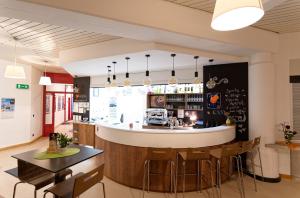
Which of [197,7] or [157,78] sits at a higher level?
[197,7]

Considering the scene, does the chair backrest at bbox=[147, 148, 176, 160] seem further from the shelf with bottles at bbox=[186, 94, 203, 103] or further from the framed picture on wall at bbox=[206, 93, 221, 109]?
the shelf with bottles at bbox=[186, 94, 203, 103]

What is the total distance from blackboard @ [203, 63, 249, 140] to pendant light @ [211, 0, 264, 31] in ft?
10.3

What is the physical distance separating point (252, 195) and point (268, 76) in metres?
2.26

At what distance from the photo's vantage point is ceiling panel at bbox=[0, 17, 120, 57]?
297 centimetres

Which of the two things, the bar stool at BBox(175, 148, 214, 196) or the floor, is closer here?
the bar stool at BBox(175, 148, 214, 196)

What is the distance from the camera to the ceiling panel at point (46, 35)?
9.73ft

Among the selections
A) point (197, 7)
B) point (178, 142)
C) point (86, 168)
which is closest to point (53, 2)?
point (197, 7)

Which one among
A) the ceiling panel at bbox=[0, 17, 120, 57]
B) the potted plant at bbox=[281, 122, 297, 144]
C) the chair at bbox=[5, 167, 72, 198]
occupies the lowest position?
the chair at bbox=[5, 167, 72, 198]

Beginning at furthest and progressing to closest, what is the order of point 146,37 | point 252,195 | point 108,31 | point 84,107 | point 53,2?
point 84,107, point 252,195, point 146,37, point 108,31, point 53,2

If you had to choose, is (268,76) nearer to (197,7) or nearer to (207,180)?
(197,7)

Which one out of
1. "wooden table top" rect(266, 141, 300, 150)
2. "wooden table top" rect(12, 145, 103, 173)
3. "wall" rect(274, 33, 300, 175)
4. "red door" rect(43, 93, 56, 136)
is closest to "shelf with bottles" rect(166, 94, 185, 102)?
"wall" rect(274, 33, 300, 175)

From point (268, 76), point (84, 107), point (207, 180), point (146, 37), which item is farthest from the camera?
point (84, 107)

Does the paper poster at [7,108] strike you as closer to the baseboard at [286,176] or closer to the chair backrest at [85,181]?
the chair backrest at [85,181]

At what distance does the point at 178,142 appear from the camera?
3.09 meters
